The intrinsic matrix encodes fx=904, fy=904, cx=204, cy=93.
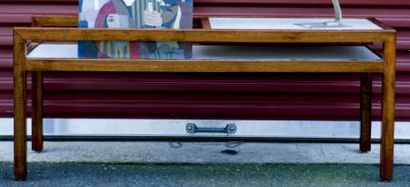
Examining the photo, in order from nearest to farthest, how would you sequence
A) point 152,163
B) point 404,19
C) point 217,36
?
point 217,36 < point 152,163 < point 404,19

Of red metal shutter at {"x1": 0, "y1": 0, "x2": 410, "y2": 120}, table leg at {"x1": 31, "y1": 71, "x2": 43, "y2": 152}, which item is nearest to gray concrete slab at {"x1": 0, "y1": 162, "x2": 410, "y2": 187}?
table leg at {"x1": 31, "y1": 71, "x2": 43, "y2": 152}

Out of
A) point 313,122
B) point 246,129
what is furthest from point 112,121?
point 313,122

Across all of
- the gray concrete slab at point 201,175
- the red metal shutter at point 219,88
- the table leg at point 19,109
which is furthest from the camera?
the red metal shutter at point 219,88

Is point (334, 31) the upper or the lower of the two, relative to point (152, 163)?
upper

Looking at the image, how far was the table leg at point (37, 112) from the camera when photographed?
5410 millimetres

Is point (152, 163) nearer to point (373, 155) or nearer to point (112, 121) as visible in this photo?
point (112, 121)

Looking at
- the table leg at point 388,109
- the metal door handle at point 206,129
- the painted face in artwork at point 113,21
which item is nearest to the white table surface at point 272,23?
the table leg at point 388,109

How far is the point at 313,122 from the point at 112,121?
1301 mm

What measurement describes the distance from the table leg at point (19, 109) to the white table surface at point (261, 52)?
112 millimetres

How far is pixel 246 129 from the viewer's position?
5.87 meters

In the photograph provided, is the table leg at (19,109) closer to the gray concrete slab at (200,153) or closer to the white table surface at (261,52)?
the white table surface at (261,52)

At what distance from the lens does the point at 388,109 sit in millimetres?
4852

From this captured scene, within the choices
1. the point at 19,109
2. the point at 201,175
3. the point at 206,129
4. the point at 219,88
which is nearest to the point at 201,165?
the point at 201,175

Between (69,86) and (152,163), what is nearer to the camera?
(152,163)
